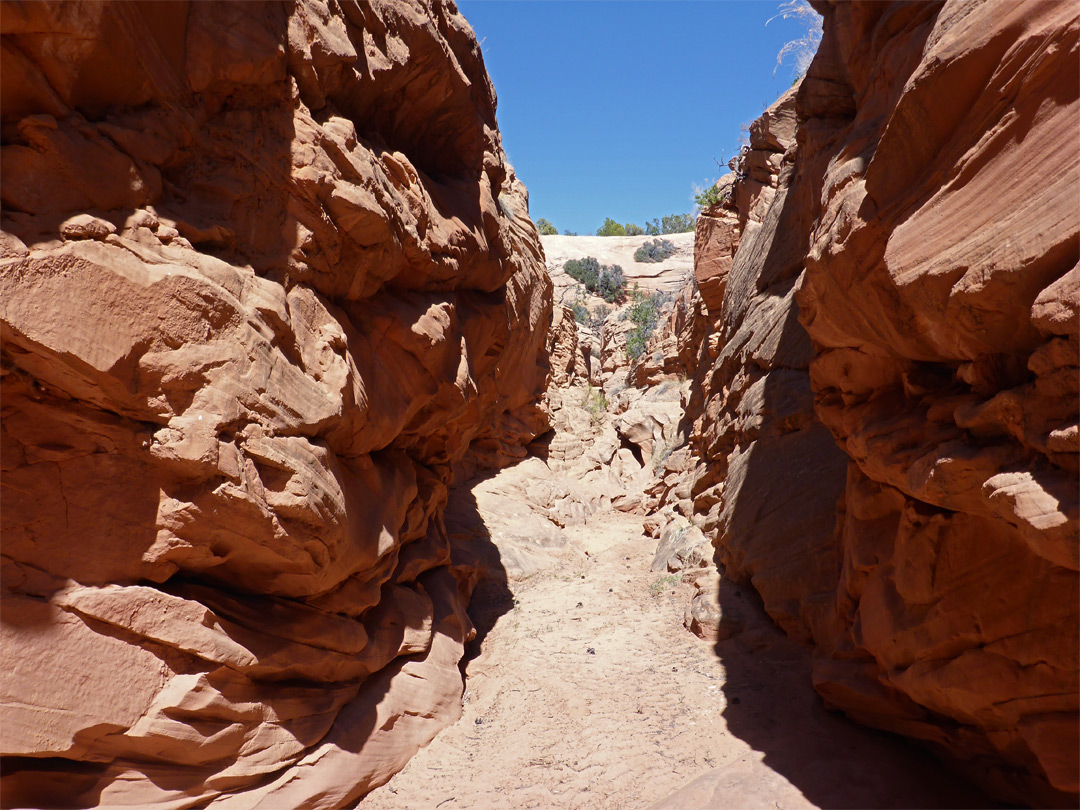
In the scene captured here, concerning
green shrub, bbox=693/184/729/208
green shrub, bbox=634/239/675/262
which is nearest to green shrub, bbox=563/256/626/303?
green shrub, bbox=634/239/675/262

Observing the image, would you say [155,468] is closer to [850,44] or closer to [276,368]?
[276,368]

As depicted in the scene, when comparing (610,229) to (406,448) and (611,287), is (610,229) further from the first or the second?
(406,448)

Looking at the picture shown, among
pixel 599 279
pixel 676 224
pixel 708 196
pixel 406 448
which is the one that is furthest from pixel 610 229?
pixel 406 448

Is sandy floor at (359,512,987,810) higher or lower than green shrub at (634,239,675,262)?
lower

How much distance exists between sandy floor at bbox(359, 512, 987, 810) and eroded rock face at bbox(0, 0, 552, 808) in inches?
30.1

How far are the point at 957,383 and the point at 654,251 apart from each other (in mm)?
35165

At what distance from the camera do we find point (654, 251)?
1487 inches

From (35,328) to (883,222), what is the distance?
16.7ft

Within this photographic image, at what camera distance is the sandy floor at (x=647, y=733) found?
4.74 metres

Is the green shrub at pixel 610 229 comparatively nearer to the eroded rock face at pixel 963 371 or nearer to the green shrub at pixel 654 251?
the green shrub at pixel 654 251

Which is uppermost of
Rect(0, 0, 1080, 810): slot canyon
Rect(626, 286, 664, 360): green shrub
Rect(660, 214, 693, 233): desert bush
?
Rect(660, 214, 693, 233): desert bush

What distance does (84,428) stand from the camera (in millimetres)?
3859

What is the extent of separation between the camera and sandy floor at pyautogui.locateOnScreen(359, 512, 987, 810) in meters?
4.74

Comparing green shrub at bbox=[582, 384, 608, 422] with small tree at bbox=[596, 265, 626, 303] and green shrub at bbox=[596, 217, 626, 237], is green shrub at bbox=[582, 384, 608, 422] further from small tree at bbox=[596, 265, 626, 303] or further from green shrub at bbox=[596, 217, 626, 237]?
green shrub at bbox=[596, 217, 626, 237]
